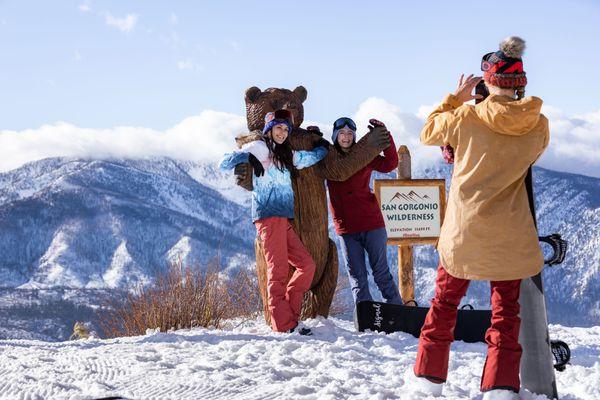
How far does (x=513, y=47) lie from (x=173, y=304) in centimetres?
473

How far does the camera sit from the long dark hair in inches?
232

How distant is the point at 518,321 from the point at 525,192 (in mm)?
580

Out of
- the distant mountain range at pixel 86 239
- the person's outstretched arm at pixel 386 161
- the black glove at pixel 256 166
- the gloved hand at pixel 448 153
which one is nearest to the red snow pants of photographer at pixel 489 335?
the gloved hand at pixel 448 153

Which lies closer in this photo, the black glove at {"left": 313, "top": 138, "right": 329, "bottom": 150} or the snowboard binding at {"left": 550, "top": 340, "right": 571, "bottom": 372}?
the snowboard binding at {"left": 550, "top": 340, "right": 571, "bottom": 372}

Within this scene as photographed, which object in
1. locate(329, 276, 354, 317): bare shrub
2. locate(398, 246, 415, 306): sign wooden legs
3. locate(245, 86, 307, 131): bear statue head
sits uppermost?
locate(245, 86, 307, 131): bear statue head

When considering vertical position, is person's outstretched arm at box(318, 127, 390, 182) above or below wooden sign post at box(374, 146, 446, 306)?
above

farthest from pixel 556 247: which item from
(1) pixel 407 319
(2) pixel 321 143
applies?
(2) pixel 321 143

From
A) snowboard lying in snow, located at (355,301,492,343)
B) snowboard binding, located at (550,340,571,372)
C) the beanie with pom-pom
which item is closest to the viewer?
the beanie with pom-pom

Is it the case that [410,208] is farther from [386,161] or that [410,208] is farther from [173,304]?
[173,304]

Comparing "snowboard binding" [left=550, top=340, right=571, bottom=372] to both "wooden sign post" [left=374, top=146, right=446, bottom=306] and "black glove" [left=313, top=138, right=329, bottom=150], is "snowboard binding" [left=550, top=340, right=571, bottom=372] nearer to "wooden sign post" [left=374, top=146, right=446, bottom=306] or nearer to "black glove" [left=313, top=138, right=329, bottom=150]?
"black glove" [left=313, top=138, right=329, bottom=150]

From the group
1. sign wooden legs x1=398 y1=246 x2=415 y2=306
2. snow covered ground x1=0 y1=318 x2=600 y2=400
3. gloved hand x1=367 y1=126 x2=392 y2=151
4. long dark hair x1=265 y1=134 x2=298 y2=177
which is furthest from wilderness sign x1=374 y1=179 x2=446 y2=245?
snow covered ground x1=0 y1=318 x2=600 y2=400

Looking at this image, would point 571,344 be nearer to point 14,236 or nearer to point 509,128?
point 509,128

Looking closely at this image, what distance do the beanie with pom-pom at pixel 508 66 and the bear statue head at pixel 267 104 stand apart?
313 cm

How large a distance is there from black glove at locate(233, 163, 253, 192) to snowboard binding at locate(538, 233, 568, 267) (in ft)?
8.92
